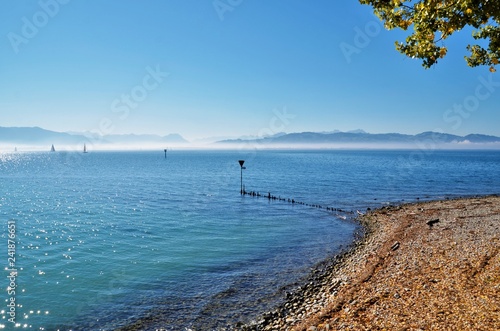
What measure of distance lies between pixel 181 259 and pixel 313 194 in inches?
1645

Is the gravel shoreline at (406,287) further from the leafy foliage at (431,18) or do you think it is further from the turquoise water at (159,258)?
the leafy foliage at (431,18)

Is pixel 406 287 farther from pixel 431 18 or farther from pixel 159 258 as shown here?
pixel 159 258

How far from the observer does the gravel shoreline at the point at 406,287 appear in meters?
11.6

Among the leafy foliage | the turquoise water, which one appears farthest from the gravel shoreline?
the leafy foliage

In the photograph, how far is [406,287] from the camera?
15.2 m

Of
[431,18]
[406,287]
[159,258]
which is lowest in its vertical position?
[159,258]

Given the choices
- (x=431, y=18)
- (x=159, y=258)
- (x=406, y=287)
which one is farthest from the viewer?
(x=159, y=258)

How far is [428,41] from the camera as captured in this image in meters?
10.7

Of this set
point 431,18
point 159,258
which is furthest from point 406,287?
point 159,258

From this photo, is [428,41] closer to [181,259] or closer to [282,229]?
[181,259]


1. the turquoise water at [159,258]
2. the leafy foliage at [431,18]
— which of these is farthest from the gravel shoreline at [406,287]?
the leafy foliage at [431,18]

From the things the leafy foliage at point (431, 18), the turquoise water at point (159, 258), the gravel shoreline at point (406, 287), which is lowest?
the turquoise water at point (159, 258)

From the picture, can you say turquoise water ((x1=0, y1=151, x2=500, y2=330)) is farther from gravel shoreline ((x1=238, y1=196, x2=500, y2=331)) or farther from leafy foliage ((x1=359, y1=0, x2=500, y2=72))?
leafy foliage ((x1=359, y1=0, x2=500, y2=72))

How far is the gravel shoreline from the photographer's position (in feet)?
38.1
